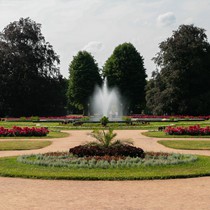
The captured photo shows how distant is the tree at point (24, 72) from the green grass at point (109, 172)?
158 feet

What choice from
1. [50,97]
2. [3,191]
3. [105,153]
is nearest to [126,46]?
[50,97]

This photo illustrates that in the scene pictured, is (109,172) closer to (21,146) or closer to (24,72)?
(21,146)

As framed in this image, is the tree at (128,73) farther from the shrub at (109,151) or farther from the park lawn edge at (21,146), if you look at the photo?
the shrub at (109,151)

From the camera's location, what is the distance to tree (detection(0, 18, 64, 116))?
6081 centimetres

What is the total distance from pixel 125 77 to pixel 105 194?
209 feet

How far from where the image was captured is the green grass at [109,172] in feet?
37.6

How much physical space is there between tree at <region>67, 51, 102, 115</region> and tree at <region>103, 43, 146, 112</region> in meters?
2.90

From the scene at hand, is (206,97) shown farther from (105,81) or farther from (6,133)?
(6,133)

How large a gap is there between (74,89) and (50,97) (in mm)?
14471

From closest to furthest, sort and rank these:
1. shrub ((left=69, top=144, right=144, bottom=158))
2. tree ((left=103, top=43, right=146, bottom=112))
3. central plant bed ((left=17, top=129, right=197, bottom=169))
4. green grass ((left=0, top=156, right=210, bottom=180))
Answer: green grass ((left=0, top=156, right=210, bottom=180))
central plant bed ((left=17, top=129, right=197, bottom=169))
shrub ((left=69, top=144, right=144, bottom=158))
tree ((left=103, top=43, right=146, bottom=112))

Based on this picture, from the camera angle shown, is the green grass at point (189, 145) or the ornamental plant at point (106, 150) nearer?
the ornamental plant at point (106, 150)

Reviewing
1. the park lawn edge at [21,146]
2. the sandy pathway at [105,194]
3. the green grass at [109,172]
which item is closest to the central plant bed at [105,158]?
the green grass at [109,172]

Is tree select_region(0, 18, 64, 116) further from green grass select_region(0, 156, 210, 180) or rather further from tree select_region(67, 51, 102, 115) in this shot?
green grass select_region(0, 156, 210, 180)

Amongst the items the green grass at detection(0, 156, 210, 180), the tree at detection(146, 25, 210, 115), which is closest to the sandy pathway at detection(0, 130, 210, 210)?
the green grass at detection(0, 156, 210, 180)
